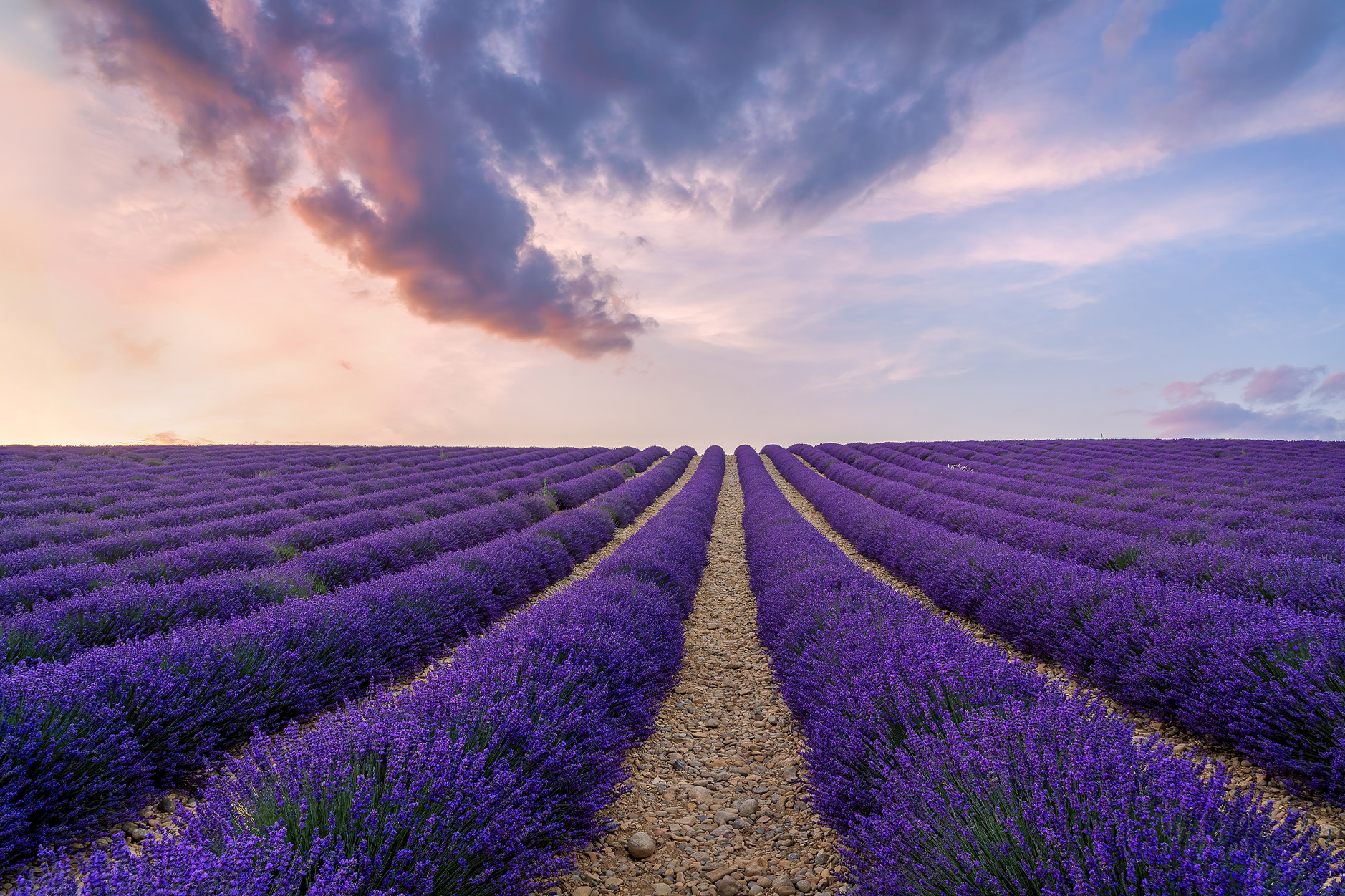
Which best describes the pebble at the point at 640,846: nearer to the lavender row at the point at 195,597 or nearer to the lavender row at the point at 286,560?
the lavender row at the point at 195,597

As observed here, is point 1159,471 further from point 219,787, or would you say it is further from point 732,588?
point 219,787

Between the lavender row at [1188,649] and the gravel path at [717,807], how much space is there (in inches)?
83.3

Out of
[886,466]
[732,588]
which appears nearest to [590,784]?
[732,588]

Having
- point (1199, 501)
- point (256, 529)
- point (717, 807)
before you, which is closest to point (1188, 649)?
point (717, 807)

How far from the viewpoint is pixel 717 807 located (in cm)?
302

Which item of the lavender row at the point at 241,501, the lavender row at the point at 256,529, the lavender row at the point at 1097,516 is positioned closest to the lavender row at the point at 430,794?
the lavender row at the point at 256,529

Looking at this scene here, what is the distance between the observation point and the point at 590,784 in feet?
8.30

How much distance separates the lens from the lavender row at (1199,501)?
7.95 meters

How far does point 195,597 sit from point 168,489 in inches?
392

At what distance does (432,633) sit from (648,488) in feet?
34.5

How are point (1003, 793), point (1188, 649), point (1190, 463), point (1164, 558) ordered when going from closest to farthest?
1. point (1003, 793)
2. point (1188, 649)
3. point (1164, 558)
4. point (1190, 463)

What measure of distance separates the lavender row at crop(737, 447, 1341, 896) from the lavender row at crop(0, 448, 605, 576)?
690 centimetres

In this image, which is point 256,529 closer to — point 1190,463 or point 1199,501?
point 1199,501

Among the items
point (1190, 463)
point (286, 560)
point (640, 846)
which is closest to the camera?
point (640, 846)
